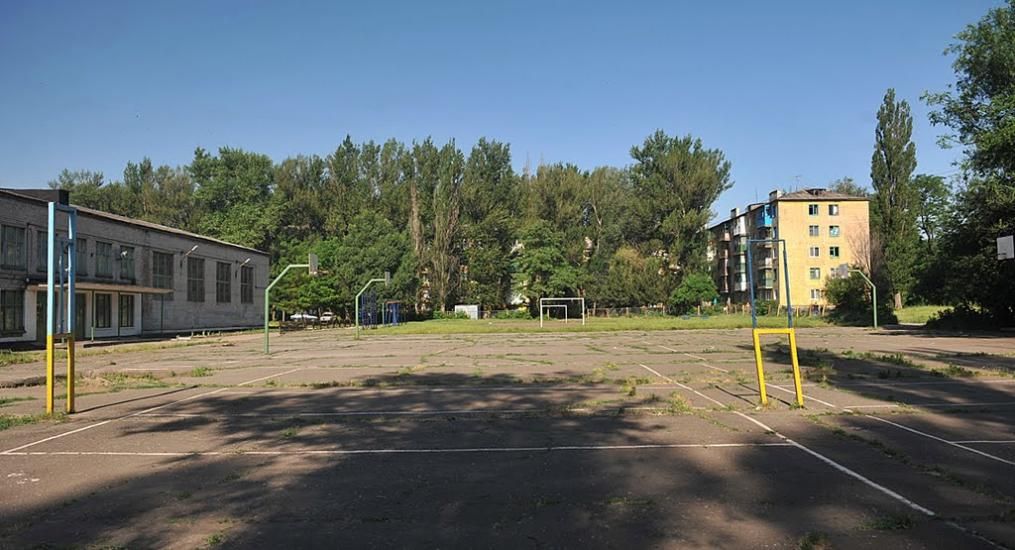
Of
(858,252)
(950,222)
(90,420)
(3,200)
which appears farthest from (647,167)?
(90,420)

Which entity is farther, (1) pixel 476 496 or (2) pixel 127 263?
(2) pixel 127 263

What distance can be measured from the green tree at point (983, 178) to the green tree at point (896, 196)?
19436 mm

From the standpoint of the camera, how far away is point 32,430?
392 inches

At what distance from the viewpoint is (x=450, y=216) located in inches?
2977

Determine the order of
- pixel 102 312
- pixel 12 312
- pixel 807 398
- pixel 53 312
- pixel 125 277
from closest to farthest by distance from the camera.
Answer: pixel 53 312, pixel 807 398, pixel 12 312, pixel 102 312, pixel 125 277

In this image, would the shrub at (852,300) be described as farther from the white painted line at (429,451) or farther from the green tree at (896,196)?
the white painted line at (429,451)

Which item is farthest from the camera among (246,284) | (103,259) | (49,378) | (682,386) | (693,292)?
(693,292)

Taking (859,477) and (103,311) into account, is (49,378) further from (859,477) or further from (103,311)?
(103,311)

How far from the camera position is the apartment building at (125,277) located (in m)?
35.2

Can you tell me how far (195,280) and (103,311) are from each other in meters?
11.6

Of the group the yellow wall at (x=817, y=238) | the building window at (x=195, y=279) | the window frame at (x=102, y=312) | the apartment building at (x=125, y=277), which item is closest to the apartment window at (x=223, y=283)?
the apartment building at (x=125, y=277)

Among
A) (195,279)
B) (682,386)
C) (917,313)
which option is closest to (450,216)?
(195,279)

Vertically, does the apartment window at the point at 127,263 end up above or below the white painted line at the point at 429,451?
above

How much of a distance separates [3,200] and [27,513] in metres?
36.3
